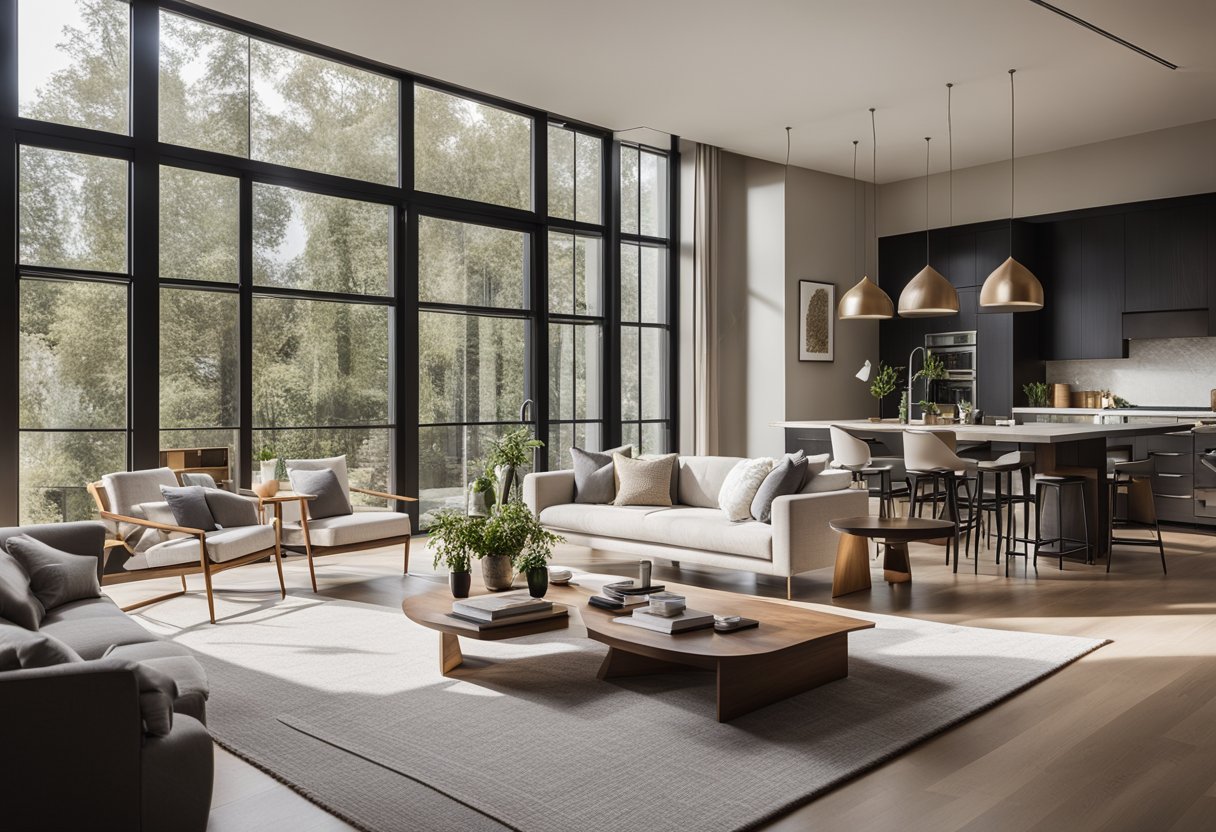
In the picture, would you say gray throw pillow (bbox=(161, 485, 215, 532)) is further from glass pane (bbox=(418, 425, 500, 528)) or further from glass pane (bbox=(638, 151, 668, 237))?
glass pane (bbox=(638, 151, 668, 237))

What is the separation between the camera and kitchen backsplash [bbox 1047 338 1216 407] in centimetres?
873

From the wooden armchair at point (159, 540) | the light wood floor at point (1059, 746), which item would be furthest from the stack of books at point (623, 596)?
the wooden armchair at point (159, 540)

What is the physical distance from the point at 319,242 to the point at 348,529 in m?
2.56

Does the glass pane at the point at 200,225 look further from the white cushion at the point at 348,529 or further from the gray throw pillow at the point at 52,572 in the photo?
the gray throw pillow at the point at 52,572

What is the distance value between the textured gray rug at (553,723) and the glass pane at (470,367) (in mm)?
3279

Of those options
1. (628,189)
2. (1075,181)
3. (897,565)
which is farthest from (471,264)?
(1075,181)

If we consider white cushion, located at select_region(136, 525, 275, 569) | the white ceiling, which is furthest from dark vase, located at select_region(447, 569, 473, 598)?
the white ceiling

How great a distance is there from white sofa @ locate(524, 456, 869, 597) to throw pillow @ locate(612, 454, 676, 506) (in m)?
0.08

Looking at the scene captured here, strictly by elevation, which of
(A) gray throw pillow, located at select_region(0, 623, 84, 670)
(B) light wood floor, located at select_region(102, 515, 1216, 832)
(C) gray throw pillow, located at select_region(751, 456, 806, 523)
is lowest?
(B) light wood floor, located at select_region(102, 515, 1216, 832)

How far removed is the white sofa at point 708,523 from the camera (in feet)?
17.6

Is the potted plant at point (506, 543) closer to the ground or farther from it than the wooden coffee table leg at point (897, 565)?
farther from it

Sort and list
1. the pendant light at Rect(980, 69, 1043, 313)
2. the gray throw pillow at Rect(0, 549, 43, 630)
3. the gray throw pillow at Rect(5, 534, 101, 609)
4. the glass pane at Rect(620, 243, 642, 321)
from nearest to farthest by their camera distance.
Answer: the gray throw pillow at Rect(0, 549, 43, 630), the gray throw pillow at Rect(5, 534, 101, 609), the pendant light at Rect(980, 69, 1043, 313), the glass pane at Rect(620, 243, 642, 321)

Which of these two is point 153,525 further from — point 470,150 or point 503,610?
point 470,150

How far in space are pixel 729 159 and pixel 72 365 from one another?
21.4ft
